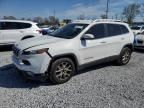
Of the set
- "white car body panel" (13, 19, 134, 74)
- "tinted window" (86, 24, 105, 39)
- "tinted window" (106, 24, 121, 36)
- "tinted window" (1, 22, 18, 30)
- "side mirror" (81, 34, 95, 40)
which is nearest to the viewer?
"white car body panel" (13, 19, 134, 74)

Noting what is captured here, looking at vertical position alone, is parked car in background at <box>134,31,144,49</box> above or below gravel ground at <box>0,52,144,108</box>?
above

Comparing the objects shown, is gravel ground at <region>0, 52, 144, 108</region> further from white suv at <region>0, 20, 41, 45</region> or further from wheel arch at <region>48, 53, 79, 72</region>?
white suv at <region>0, 20, 41, 45</region>

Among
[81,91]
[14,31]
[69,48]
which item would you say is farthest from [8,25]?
[81,91]

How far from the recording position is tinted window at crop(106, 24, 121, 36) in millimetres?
6676

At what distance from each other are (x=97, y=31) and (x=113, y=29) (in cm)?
91

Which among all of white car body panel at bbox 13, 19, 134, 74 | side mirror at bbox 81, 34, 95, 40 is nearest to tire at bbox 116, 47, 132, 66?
white car body panel at bbox 13, 19, 134, 74

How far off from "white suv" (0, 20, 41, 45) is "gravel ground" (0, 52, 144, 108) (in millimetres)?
4024

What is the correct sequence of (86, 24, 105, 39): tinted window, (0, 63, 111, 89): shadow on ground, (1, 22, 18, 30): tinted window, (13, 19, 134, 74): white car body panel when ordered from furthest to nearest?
1. (1, 22, 18, 30): tinted window
2. (86, 24, 105, 39): tinted window
3. (0, 63, 111, 89): shadow on ground
4. (13, 19, 134, 74): white car body panel

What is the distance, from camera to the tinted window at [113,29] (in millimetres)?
6676

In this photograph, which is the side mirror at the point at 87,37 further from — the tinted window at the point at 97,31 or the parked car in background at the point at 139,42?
the parked car in background at the point at 139,42

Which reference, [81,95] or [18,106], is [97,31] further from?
[18,106]

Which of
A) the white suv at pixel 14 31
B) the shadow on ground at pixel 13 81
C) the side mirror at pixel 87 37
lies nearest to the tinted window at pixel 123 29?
the side mirror at pixel 87 37

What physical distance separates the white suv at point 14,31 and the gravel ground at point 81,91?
13.2 feet

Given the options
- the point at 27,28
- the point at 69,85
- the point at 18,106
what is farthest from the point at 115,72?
the point at 27,28
